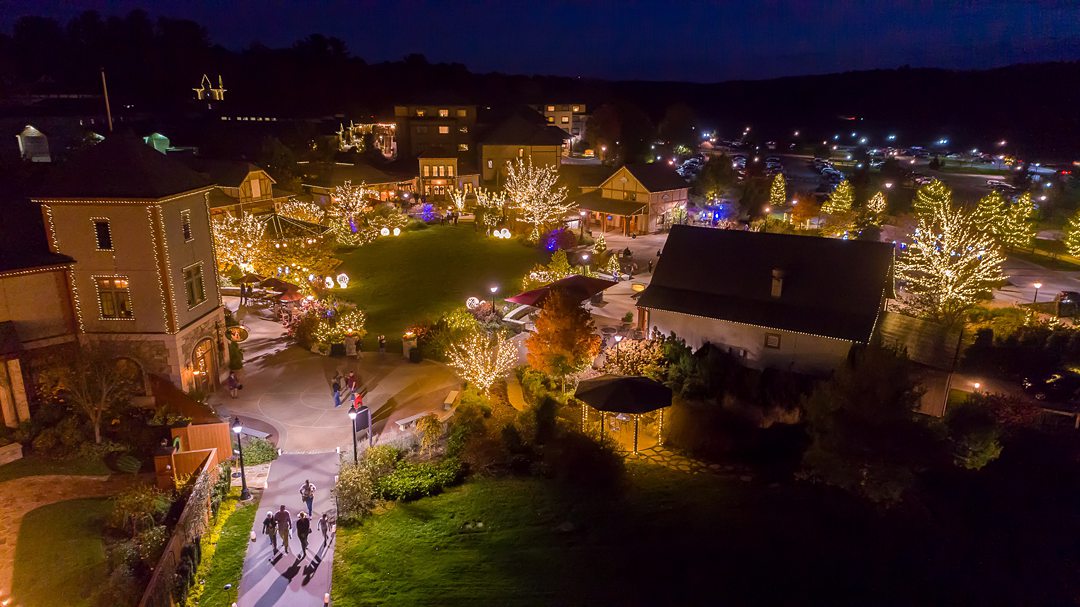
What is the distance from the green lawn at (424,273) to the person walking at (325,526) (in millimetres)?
13884

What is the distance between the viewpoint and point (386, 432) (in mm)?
22766

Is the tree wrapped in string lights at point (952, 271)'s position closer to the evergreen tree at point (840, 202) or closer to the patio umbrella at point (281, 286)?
the evergreen tree at point (840, 202)

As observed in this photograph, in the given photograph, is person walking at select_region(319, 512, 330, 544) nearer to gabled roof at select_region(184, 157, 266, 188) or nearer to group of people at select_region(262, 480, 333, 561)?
group of people at select_region(262, 480, 333, 561)

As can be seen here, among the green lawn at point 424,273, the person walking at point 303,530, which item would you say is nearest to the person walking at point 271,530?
the person walking at point 303,530

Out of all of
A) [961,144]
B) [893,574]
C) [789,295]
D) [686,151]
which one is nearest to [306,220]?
[789,295]

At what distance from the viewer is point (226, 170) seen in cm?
5116

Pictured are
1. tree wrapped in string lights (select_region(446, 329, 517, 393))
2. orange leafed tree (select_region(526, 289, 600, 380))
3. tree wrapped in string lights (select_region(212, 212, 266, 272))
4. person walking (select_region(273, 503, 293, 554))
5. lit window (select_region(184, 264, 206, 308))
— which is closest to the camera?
person walking (select_region(273, 503, 293, 554))

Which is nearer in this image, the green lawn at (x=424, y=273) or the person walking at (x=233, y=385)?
the person walking at (x=233, y=385)

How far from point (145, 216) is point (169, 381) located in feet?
20.0

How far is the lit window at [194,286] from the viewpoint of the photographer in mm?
24873

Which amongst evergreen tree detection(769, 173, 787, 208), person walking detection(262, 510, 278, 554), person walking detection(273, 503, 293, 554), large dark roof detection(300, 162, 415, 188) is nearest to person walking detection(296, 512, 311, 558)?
person walking detection(273, 503, 293, 554)

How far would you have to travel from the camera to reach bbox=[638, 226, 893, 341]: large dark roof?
2519 centimetres

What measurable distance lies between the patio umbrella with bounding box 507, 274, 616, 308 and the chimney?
841 centimetres

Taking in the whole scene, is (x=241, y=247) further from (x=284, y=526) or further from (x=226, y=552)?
(x=284, y=526)
